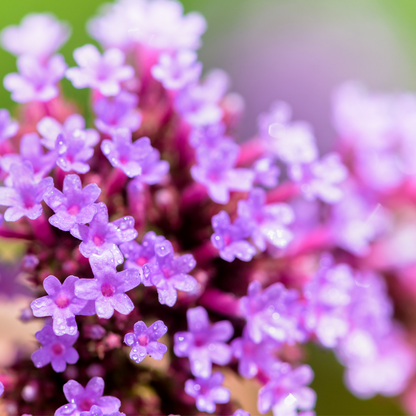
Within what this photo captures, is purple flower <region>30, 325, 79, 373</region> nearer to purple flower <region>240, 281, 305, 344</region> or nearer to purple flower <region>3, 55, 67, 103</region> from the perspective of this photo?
purple flower <region>240, 281, 305, 344</region>

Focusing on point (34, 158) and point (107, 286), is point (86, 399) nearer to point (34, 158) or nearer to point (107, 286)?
point (107, 286)

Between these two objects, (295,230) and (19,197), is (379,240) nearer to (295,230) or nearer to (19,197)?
(295,230)

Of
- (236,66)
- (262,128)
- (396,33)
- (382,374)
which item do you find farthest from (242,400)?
(396,33)

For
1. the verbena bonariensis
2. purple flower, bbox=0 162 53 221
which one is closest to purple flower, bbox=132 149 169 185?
the verbena bonariensis

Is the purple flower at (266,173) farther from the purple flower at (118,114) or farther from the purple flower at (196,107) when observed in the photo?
the purple flower at (118,114)

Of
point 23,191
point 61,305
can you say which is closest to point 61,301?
point 61,305

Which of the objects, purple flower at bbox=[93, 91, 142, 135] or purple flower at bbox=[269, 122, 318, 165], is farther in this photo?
purple flower at bbox=[269, 122, 318, 165]
